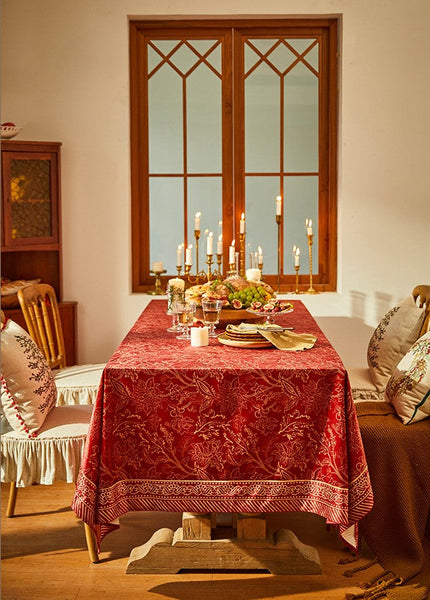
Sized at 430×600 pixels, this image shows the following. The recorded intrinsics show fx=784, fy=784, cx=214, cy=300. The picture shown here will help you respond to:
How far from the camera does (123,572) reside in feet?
8.42

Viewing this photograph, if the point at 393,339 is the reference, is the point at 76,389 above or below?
below

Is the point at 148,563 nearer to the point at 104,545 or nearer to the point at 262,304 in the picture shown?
the point at 104,545

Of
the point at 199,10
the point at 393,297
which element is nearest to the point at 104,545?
the point at 393,297

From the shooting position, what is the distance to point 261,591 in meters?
2.43

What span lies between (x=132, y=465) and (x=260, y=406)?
1.36ft

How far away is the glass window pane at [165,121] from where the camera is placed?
15.2 ft

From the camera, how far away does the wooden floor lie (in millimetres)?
2418

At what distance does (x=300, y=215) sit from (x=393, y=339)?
1.56m

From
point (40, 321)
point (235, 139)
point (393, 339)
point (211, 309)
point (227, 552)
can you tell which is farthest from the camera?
point (235, 139)

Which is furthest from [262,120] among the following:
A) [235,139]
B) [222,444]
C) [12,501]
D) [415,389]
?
[222,444]

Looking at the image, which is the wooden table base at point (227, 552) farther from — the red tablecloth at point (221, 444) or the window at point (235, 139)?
the window at point (235, 139)

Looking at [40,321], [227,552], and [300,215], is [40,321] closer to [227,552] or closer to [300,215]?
[227,552]

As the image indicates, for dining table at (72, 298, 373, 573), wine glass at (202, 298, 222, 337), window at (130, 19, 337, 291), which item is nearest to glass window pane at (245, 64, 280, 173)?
window at (130, 19, 337, 291)

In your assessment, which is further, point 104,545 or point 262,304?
point 262,304
